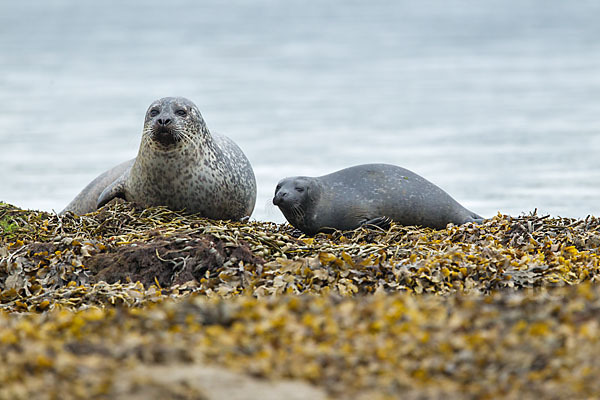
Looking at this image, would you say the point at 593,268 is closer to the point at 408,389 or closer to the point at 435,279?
the point at 435,279

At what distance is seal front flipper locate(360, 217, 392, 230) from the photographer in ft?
23.6

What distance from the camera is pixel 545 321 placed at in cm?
294

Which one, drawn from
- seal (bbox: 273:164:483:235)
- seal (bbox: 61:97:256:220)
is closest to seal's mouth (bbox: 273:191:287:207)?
seal (bbox: 273:164:483:235)

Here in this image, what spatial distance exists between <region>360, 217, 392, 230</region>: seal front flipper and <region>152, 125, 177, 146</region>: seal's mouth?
1.72 m

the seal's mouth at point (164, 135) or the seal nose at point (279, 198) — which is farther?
the seal's mouth at point (164, 135)

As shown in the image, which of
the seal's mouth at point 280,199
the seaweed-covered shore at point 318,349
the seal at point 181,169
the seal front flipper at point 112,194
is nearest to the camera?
the seaweed-covered shore at point 318,349

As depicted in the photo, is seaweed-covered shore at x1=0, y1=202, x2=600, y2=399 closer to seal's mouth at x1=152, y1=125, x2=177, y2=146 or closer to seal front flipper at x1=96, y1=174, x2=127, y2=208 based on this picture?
seal's mouth at x1=152, y1=125, x2=177, y2=146

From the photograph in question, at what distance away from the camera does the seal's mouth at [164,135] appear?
23.7 feet

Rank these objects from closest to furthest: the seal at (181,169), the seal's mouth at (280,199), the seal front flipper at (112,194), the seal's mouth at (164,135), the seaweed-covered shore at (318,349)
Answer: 1. the seaweed-covered shore at (318,349)
2. the seal's mouth at (280,199)
3. the seal's mouth at (164,135)
4. the seal at (181,169)
5. the seal front flipper at (112,194)

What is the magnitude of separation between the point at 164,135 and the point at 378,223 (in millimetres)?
1905

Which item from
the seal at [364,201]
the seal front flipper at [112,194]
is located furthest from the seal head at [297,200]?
the seal front flipper at [112,194]

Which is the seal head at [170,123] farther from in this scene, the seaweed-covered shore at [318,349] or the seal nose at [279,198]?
the seaweed-covered shore at [318,349]

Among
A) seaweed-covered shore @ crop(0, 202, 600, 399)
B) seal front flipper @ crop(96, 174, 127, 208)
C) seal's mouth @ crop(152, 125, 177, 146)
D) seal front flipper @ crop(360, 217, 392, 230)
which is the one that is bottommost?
seaweed-covered shore @ crop(0, 202, 600, 399)

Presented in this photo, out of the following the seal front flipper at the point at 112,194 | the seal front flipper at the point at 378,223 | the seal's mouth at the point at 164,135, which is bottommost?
the seal front flipper at the point at 378,223
